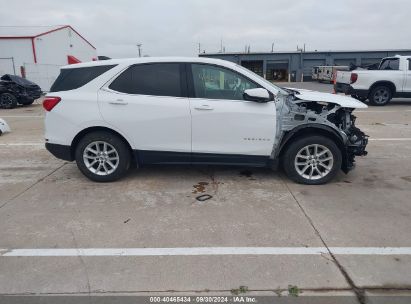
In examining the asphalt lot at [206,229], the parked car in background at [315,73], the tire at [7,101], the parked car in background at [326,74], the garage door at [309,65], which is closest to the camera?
the asphalt lot at [206,229]

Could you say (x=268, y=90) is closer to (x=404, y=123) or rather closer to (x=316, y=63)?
(x=404, y=123)

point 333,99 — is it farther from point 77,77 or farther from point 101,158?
point 77,77

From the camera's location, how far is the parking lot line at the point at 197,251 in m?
3.18

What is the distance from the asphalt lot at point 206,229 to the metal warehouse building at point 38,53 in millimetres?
20249

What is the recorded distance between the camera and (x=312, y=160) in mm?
4824

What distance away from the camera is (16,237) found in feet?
11.5

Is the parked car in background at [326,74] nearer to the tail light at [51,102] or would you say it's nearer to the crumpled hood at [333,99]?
the crumpled hood at [333,99]

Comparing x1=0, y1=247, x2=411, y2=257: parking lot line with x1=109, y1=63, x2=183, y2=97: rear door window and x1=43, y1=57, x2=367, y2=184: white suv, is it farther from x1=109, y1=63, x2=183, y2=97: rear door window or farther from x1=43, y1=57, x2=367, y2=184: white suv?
x1=109, y1=63, x2=183, y2=97: rear door window

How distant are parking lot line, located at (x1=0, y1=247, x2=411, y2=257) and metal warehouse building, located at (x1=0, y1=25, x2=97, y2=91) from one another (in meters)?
21.5

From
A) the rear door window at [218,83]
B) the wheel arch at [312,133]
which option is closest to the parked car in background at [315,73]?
the wheel arch at [312,133]

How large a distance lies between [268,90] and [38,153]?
4767mm

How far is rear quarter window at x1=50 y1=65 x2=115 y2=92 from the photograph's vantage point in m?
4.84

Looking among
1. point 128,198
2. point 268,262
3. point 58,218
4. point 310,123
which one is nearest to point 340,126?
point 310,123

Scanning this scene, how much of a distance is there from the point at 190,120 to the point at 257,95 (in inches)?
Answer: 37.1
